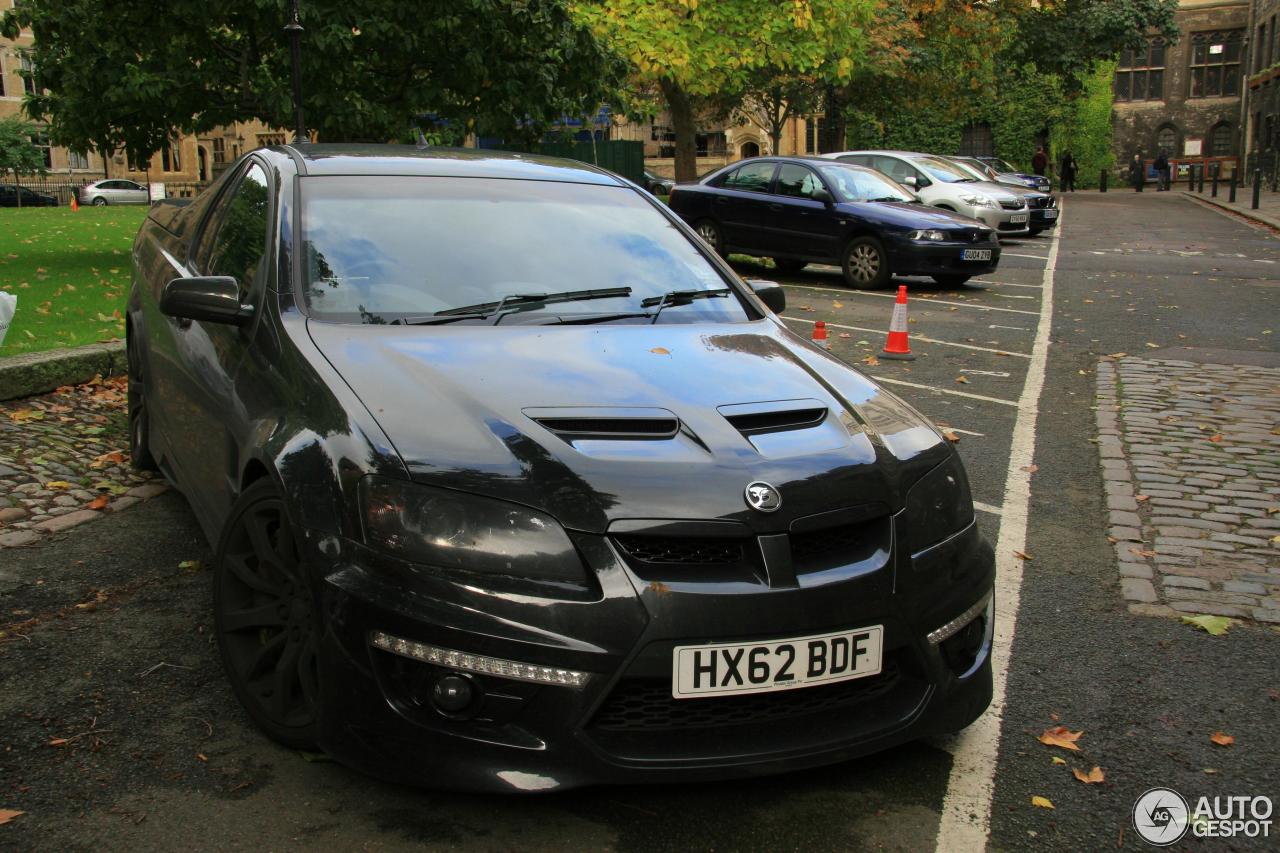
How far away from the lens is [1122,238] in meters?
24.9

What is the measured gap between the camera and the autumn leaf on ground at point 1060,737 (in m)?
3.40

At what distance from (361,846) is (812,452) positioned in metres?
1.44

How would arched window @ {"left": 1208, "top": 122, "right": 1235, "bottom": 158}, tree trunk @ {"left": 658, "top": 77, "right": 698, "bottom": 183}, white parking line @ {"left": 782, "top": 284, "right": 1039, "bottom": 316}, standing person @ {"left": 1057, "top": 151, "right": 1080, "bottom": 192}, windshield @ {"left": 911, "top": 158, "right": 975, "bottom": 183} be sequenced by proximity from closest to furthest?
white parking line @ {"left": 782, "top": 284, "right": 1039, "bottom": 316} < windshield @ {"left": 911, "top": 158, "right": 975, "bottom": 183} < tree trunk @ {"left": 658, "top": 77, "right": 698, "bottom": 183} < standing person @ {"left": 1057, "top": 151, "right": 1080, "bottom": 192} < arched window @ {"left": 1208, "top": 122, "right": 1235, "bottom": 158}

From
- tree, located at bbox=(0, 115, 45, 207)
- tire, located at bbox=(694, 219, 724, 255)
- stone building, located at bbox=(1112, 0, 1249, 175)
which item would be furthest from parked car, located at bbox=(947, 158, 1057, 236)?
tree, located at bbox=(0, 115, 45, 207)

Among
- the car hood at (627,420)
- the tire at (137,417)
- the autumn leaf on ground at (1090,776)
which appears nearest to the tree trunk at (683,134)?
the tire at (137,417)

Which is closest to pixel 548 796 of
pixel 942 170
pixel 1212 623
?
pixel 1212 623

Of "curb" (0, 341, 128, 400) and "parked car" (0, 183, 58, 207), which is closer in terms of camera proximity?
"curb" (0, 341, 128, 400)

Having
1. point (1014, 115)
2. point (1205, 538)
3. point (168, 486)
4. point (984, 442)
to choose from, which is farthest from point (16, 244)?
point (1014, 115)

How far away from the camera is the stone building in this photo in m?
66.1

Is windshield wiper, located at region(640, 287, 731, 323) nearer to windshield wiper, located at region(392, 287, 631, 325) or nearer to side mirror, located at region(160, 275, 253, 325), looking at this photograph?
windshield wiper, located at region(392, 287, 631, 325)

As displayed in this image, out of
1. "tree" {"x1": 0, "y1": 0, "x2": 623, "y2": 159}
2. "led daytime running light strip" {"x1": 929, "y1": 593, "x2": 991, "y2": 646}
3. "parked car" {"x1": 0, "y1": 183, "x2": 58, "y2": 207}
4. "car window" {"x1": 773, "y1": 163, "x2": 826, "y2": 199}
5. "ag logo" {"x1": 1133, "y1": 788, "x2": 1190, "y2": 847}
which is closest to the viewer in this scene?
"ag logo" {"x1": 1133, "y1": 788, "x2": 1190, "y2": 847}

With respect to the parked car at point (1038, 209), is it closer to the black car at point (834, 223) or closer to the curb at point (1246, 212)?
the curb at point (1246, 212)

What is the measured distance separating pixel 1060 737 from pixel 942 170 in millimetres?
20668

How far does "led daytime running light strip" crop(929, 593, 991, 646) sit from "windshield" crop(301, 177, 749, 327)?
1.41 metres
